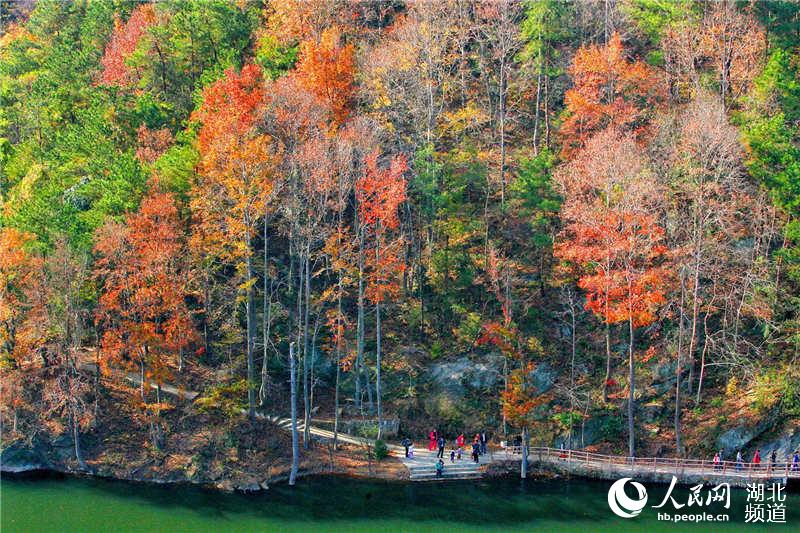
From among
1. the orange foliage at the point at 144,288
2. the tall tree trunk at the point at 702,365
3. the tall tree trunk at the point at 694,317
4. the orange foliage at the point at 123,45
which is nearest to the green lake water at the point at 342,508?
the tall tree trunk at the point at 702,365

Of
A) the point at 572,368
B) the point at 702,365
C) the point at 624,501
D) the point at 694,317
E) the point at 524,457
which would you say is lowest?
the point at 624,501

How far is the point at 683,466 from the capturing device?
38.6m

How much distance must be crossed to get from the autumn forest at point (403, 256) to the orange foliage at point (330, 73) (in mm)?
209

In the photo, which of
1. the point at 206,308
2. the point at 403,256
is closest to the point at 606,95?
the point at 403,256

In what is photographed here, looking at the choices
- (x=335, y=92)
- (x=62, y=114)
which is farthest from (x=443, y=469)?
(x=62, y=114)

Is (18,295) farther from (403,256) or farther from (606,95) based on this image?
(606,95)

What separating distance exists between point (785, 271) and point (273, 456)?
1165 inches

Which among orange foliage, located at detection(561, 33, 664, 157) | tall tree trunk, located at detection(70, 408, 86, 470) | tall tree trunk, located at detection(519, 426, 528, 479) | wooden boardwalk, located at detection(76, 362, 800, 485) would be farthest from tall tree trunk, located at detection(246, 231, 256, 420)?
orange foliage, located at detection(561, 33, 664, 157)

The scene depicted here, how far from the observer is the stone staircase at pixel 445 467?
39062mm

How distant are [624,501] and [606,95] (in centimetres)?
3024

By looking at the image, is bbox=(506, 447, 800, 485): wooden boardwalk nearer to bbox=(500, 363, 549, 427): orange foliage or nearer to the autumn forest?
the autumn forest

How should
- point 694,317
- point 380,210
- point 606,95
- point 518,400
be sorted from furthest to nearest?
1. point 606,95
2. point 380,210
3. point 694,317
4. point 518,400

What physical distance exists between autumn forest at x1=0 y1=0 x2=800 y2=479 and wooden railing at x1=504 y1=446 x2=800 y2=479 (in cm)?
110

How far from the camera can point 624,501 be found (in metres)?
35.7
